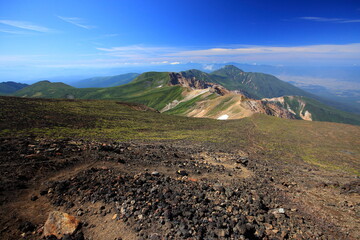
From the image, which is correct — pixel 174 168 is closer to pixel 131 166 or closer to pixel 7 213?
pixel 131 166

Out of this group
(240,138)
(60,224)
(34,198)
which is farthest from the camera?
(240,138)

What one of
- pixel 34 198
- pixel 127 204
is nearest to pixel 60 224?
pixel 34 198

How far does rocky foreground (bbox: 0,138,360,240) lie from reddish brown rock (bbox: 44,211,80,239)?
46 millimetres

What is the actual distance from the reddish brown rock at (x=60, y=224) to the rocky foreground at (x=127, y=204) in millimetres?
46

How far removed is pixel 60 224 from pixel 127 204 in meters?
2.87

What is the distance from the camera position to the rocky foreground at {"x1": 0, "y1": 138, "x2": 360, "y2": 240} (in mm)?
7336

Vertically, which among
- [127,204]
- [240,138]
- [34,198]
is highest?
[34,198]

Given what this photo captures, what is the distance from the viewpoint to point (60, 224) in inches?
281

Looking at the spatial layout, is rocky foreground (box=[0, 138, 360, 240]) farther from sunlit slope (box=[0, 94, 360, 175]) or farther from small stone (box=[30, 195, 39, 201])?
sunlit slope (box=[0, 94, 360, 175])

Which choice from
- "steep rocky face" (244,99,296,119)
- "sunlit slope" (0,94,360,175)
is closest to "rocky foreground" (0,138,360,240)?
"sunlit slope" (0,94,360,175)

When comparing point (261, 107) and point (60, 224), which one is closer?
point (60, 224)

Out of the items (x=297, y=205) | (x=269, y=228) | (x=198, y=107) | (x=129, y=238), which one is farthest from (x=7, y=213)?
(x=198, y=107)

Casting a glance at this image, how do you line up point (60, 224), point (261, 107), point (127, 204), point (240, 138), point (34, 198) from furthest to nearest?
point (261, 107)
point (240, 138)
point (127, 204)
point (34, 198)
point (60, 224)

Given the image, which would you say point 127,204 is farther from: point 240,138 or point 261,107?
point 261,107
